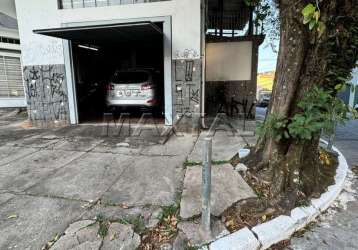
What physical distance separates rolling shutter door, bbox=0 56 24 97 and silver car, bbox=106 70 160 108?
582 centimetres

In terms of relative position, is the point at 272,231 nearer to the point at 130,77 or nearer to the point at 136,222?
the point at 136,222

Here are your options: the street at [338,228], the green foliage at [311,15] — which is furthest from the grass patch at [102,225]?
the green foliage at [311,15]

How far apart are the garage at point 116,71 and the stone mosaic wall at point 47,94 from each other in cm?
41

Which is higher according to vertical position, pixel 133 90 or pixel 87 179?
pixel 133 90

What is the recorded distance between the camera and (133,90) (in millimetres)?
7570

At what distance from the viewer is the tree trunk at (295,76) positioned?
10.3 ft

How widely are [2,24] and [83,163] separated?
29.9 ft

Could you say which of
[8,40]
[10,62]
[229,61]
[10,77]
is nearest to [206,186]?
[229,61]

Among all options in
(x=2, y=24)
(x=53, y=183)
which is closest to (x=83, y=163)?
(x=53, y=183)

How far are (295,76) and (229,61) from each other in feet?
23.6

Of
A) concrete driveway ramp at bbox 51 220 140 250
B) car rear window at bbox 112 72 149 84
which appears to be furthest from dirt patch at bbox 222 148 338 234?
car rear window at bbox 112 72 149 84

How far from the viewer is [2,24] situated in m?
10.1

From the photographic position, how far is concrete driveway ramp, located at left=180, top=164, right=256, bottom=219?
3010mm

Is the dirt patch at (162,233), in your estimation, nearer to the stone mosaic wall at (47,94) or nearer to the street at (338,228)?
the street at (338,228)
